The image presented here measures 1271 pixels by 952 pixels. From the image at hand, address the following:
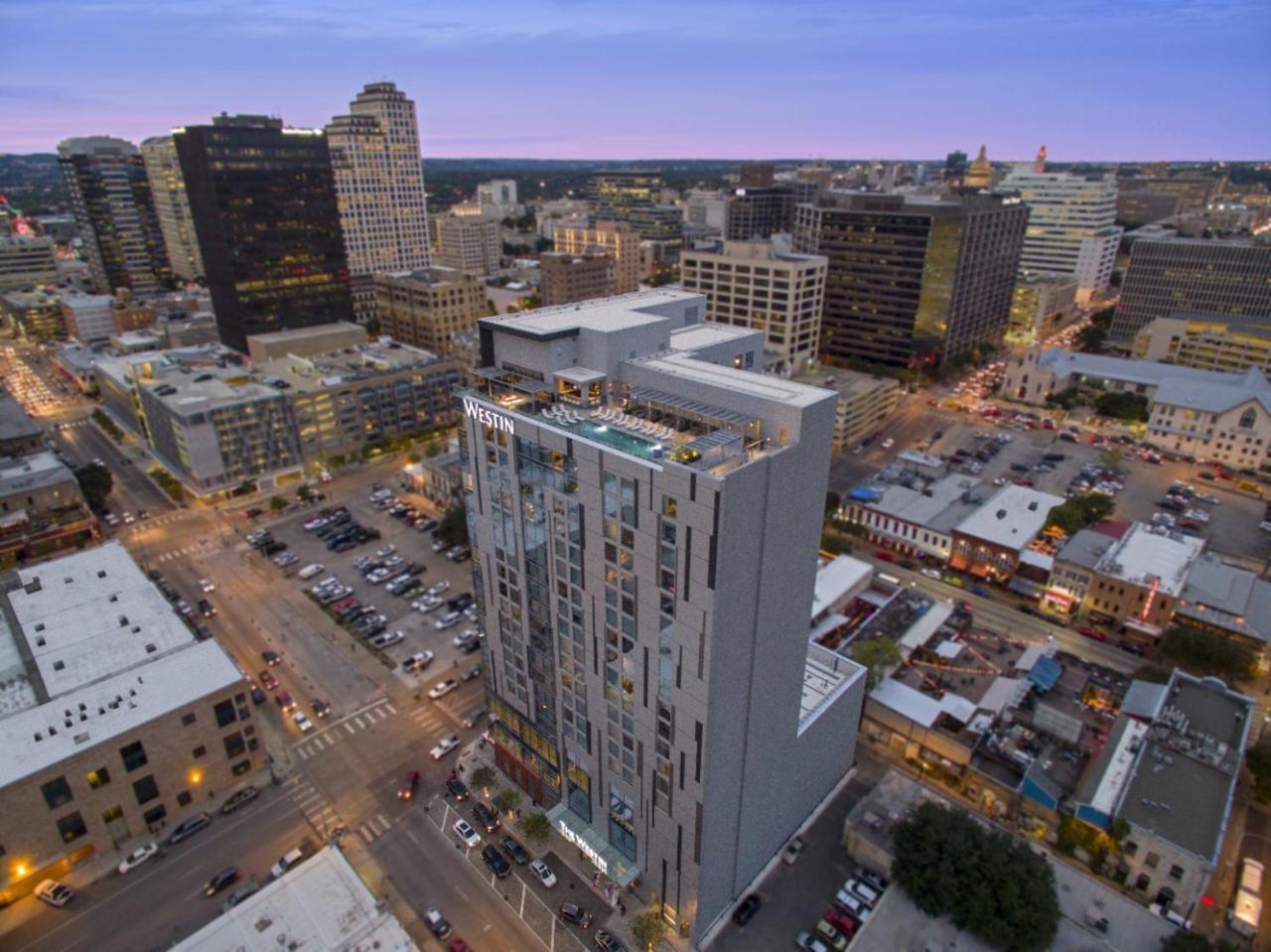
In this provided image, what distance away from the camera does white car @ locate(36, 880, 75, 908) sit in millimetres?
62781

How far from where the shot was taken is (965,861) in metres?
56.7

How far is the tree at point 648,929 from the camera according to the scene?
182 feet

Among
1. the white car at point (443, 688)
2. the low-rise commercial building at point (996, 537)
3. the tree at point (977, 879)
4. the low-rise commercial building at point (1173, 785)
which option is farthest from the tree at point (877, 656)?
the white car at point (443, 688)

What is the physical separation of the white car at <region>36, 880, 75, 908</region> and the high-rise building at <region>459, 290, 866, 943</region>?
43.0m

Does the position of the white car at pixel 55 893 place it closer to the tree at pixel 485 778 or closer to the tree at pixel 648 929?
the tree at pixel 485 778

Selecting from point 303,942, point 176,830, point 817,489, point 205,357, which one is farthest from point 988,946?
point 205,357

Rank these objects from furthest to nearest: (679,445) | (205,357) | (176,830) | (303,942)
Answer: (205,357)
(176,830)
(303,942)
(679,445)

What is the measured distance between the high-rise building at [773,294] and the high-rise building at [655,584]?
411 feet

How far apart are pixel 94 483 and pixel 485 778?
11186 centimetres

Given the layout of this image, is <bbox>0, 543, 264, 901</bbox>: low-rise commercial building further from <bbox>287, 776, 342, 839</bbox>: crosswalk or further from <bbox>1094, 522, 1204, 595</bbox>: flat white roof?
<bbox>1094, 522, 1204, 595</bbox>: flat white roof

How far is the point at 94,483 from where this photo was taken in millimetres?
132250

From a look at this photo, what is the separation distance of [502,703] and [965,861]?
144 feet

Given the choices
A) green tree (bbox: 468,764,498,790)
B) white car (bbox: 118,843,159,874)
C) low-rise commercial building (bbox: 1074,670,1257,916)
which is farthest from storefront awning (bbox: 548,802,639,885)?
low-rise commercial building (bbox: 1074,670,1257,916)

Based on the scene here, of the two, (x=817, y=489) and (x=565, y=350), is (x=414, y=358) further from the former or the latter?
(x=817, y=489)
